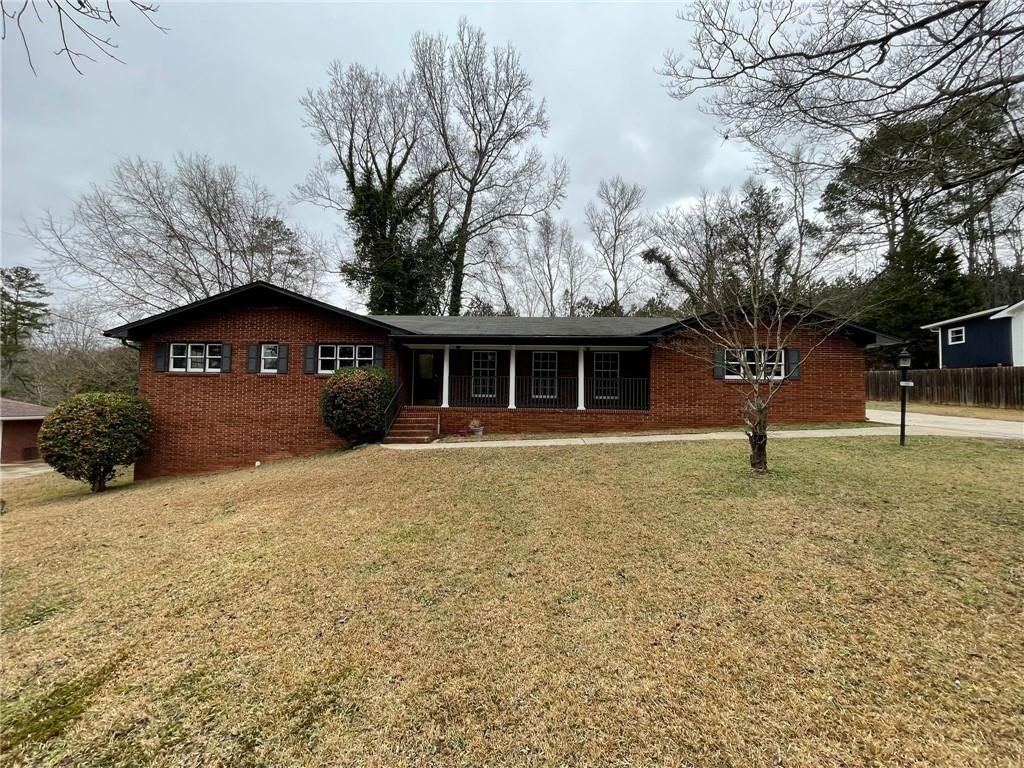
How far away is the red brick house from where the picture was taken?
19.0 metres

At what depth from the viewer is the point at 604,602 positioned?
336 cm

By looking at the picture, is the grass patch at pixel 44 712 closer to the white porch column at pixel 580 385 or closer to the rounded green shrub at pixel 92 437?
the rounded green shrub at pixel 92 437

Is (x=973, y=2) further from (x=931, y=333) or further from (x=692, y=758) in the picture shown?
(x=931, y=333)

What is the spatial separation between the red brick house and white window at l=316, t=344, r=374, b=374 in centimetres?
1669

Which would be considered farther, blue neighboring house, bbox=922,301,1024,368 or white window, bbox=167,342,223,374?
blue neighboring house, bbox=922,301,1024,368

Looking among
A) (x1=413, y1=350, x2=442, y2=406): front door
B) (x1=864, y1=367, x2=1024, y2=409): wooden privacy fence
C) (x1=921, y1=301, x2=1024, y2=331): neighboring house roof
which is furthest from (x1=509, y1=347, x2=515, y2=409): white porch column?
(x1=921, y1=301, x2=1024, y2=331): neighboring house roof

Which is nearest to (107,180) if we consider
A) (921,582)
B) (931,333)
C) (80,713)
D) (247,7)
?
(247,7)

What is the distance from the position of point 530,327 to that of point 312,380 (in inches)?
276

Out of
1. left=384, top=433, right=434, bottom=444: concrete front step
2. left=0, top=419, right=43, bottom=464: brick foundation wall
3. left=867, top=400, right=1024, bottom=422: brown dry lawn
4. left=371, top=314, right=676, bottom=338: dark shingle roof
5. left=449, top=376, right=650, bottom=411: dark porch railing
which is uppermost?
left=371, top=314, right=676, bottom=338: dark shingle roof

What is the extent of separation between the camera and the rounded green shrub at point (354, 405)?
1102 centimetres

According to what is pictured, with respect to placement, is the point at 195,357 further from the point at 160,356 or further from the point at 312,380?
the point at 312,380

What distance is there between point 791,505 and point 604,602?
3.29 metres

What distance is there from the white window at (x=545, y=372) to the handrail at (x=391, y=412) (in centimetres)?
449

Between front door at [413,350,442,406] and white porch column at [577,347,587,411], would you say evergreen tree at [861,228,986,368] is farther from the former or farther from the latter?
front door at [413,350,442,406]
